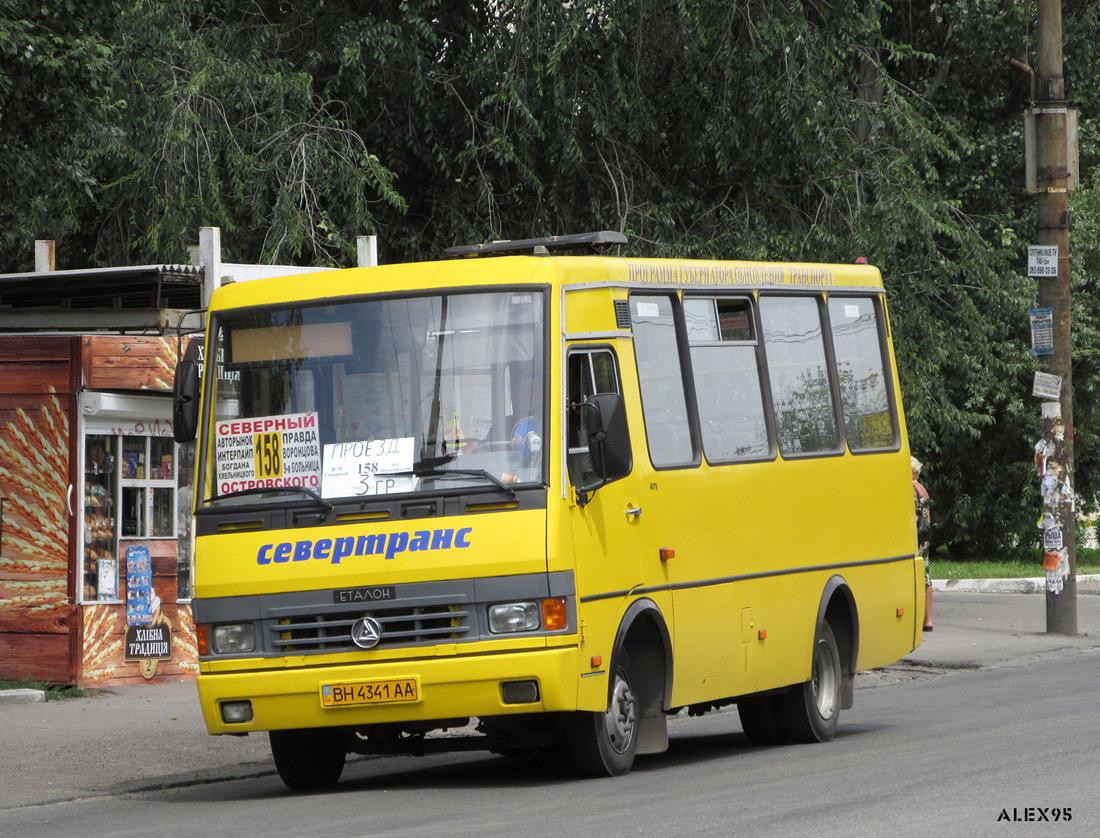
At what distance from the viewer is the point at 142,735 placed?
1271cm

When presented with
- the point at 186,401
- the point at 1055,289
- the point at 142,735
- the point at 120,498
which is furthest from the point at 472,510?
the point at 1055,289

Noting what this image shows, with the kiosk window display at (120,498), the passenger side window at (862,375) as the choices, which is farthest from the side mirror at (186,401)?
the kiosk window display at (120,498)

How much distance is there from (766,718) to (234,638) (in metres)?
3.97

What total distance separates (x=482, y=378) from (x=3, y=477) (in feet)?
22.7

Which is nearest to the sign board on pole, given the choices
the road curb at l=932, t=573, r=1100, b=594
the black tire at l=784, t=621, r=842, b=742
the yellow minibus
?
the road curb at l=932, t=573, r=1100, b=594

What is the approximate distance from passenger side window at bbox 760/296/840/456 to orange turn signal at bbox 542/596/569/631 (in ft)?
9.79

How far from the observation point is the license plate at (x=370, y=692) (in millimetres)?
9164

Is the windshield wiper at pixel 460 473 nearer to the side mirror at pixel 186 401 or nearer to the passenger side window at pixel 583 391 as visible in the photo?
the passenger side window at pixel 583 391

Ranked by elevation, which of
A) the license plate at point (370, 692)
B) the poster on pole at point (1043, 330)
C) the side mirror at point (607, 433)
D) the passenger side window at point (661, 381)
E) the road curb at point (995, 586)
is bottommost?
the license plate at point (370, 692)

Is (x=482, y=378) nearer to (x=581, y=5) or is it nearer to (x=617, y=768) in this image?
(x=617, y=768)

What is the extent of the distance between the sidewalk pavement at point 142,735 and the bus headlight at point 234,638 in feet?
4.80

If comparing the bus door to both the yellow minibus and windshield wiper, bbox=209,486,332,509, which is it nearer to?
the yellow minibus

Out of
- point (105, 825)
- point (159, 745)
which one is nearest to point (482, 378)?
point (105, 825)

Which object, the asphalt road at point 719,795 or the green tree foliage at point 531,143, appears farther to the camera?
the green tree foliage at point 531,143
